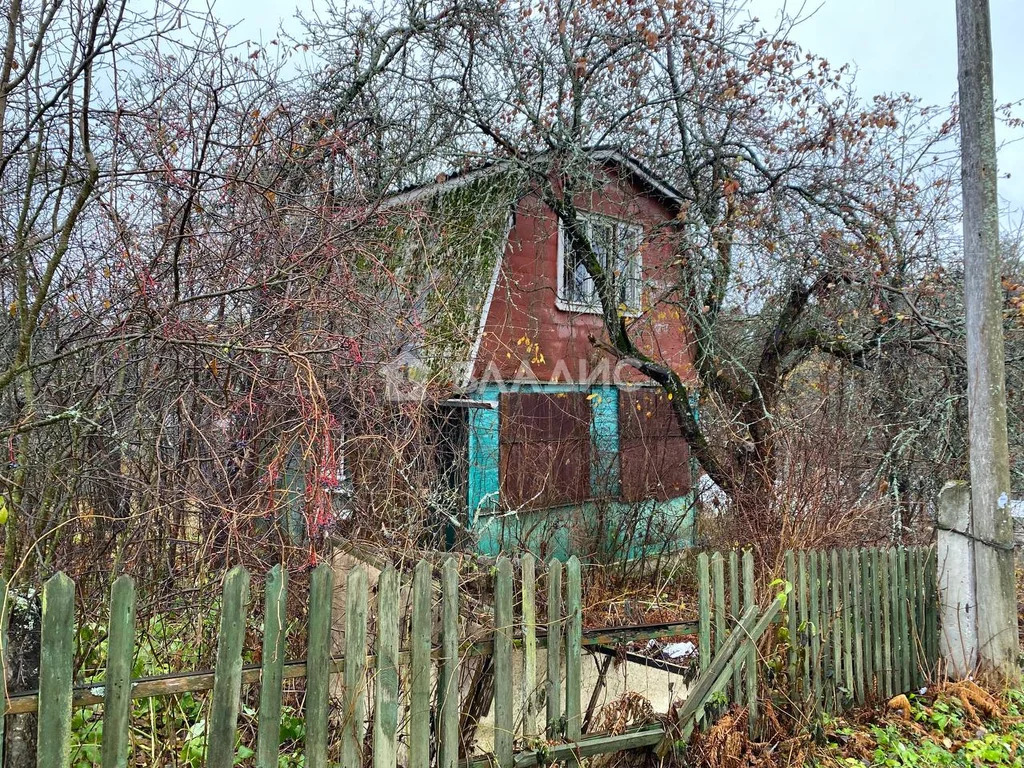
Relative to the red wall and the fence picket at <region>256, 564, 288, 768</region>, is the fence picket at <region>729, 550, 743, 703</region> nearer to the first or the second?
the fence picket at <region>256, 564, 288, 768</region>

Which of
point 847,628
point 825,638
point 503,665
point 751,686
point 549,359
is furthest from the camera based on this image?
point 549,359

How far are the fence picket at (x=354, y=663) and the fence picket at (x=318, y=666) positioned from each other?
96mm

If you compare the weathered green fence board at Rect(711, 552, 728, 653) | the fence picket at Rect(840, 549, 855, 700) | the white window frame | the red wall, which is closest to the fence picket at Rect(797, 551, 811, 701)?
the fence picket at Rect(840, 549, 855, 700)

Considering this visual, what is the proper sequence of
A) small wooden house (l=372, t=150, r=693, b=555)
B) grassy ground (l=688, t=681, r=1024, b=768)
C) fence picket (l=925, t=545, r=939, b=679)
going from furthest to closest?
small wooden house (l=372, t=150, r=693, b=555) < fence picket (l=925, t=545, r=939, b=679) < grassy ground (l=688, t=681, r=1024, b=768)

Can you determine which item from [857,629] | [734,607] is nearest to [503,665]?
[734,607]

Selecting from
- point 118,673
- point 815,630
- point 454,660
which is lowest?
point 815,630

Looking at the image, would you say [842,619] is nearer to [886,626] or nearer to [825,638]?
[825,638]

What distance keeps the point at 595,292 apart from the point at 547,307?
864 mm

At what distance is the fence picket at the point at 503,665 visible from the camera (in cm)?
317

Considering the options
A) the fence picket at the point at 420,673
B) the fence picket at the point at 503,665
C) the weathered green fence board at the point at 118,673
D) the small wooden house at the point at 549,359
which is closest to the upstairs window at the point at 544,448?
the small wooden house at the point at 549,359

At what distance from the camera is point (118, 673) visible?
233 cm

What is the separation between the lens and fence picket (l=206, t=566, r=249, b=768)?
2502 mm

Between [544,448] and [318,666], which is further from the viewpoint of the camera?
[544,448]

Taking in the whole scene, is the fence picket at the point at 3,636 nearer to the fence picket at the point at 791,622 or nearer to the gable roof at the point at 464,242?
the fence picket at the point at 791,622
